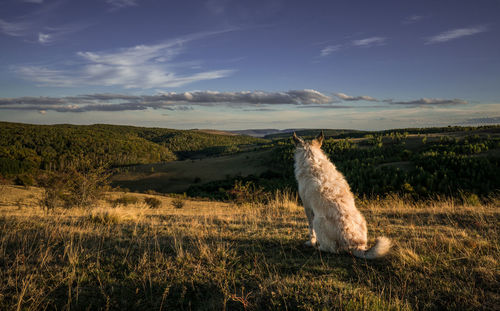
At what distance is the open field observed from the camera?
73.1 meters

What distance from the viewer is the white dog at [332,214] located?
3.80 meters

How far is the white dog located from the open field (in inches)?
2551

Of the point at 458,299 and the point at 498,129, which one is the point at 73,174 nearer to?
the point at 458,299

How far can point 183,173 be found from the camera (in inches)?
3243

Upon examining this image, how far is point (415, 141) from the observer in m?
53.4

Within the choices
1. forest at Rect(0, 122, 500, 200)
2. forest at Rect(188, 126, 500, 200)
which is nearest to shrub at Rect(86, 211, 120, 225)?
Result: forest at Rect(0, 122, 500, 200)

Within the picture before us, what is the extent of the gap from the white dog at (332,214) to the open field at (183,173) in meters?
64.8

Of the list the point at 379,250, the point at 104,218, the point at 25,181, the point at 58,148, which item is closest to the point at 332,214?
the point at 379,250

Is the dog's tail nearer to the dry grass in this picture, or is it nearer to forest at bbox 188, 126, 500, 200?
the dry grass

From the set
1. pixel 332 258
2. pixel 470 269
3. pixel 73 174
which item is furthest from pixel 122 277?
pixel 73 174

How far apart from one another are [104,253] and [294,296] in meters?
3.24

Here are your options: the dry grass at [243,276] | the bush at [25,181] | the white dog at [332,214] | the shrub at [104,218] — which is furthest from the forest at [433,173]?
the bush at [25,181]

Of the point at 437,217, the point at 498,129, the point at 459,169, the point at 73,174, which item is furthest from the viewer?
the point at 498,129

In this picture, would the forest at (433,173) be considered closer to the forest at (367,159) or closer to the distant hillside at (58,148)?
the forest at (367,159)
